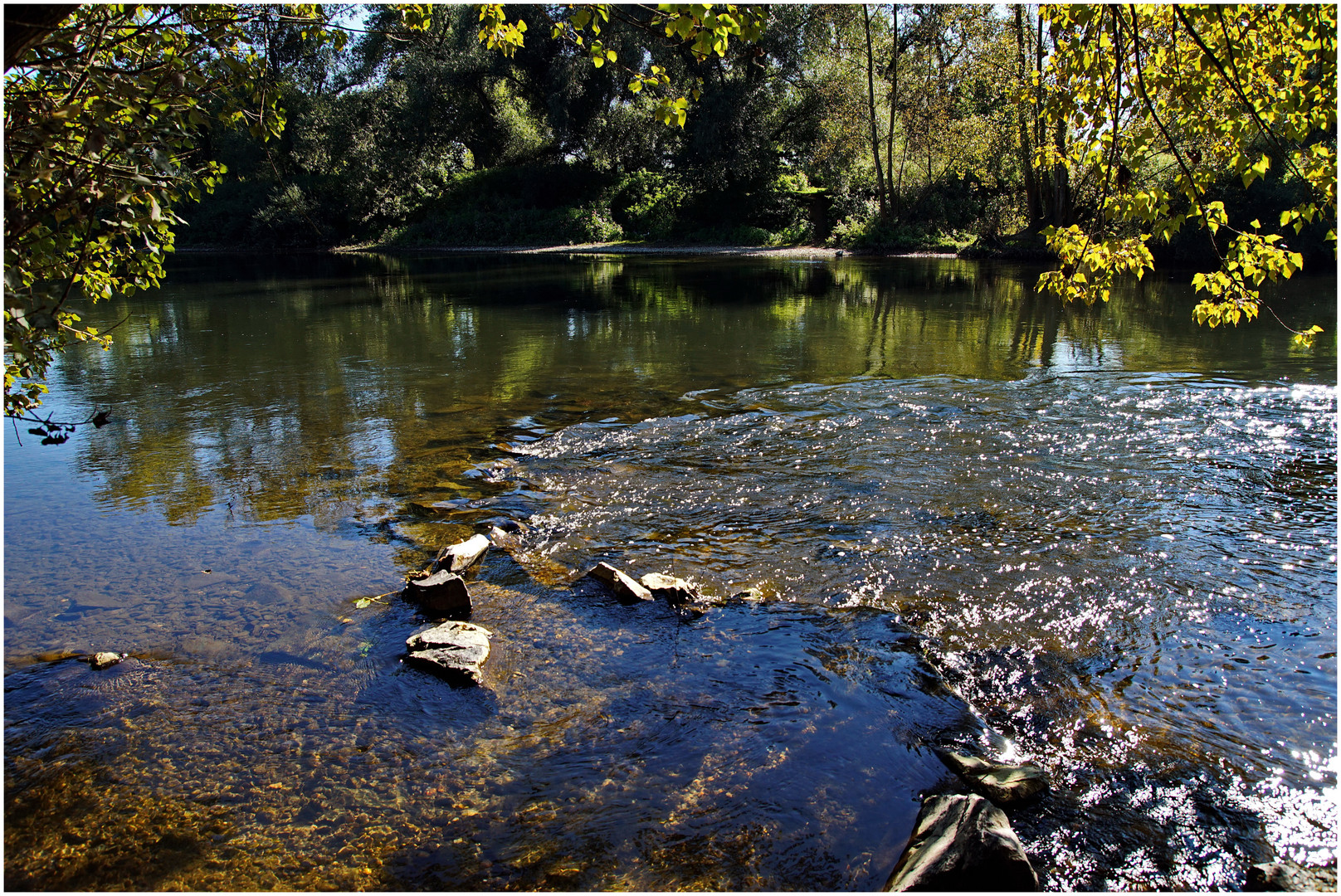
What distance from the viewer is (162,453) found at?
31.4 feet

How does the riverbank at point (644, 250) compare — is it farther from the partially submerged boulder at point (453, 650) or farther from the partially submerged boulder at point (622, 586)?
the partially submerged boulder at point (453, 650)

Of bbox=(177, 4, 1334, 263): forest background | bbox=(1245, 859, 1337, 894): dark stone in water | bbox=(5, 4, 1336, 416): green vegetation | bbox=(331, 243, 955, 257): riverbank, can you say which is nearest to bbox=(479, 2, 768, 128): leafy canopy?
bbox=(5, 4, 1336, 416): green vegetation

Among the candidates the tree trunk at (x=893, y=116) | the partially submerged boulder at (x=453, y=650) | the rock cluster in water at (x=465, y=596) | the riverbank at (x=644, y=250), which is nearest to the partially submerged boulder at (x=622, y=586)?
the rock cluster in water at (x=465, y=596)

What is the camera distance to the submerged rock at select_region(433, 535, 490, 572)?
6223mm

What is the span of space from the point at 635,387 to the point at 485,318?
29.6 ft

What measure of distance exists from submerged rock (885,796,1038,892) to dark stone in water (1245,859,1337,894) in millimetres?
933

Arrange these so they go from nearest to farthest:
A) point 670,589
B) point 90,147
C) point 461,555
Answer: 1. point 90,147
2. point 670,589
3. point 461,555

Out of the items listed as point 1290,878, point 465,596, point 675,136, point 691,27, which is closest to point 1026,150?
point 675,136

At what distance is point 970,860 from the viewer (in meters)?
3.34

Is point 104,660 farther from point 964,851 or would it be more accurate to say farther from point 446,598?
point 964,851

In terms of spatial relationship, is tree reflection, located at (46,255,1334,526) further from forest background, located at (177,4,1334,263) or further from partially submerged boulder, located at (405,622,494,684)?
forest background, located at (177,4,1334,263)

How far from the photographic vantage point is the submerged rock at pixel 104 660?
5.07 metres

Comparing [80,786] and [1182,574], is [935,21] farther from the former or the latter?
[80,786]

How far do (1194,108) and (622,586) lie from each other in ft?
16.0
